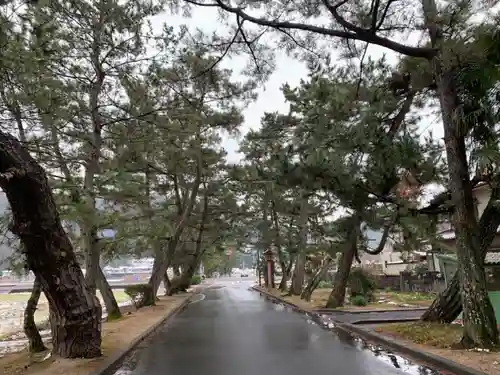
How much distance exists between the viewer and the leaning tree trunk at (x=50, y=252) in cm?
729

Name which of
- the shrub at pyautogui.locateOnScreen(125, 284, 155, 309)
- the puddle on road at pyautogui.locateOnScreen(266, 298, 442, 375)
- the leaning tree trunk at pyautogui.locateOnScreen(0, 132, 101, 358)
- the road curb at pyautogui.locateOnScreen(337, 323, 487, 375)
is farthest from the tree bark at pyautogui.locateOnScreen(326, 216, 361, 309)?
the leaning tree trunk at pyautogui.locateOnScreen(0, 132, 101, 358)

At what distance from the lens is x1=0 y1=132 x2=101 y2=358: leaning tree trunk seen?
23.9 feet

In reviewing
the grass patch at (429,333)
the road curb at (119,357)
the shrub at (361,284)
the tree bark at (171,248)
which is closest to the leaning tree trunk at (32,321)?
the road curb at (119,357)

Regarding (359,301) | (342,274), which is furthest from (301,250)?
(342,274)

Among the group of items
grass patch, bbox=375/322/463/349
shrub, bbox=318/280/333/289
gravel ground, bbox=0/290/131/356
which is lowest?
gravel ground, bbox=0/290/131/356

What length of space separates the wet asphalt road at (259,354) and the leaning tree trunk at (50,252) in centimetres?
99

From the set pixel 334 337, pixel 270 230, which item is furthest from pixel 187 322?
pixel 270 230

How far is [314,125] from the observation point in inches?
470

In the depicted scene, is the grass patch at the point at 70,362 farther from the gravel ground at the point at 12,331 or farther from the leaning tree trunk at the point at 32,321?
the gravel ground at the point at 12,331

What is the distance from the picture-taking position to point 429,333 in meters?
10.4

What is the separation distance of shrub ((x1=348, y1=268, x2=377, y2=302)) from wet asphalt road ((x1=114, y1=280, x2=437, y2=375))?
8.70m

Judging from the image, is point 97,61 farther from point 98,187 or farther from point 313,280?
point 313,280

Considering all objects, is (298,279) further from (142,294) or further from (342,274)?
(342,274)

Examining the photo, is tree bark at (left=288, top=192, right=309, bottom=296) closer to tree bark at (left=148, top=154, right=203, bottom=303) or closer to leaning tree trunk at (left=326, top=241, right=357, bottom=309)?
leaning tree trunk at (left=326, top=241, right=357, bottom=309)
